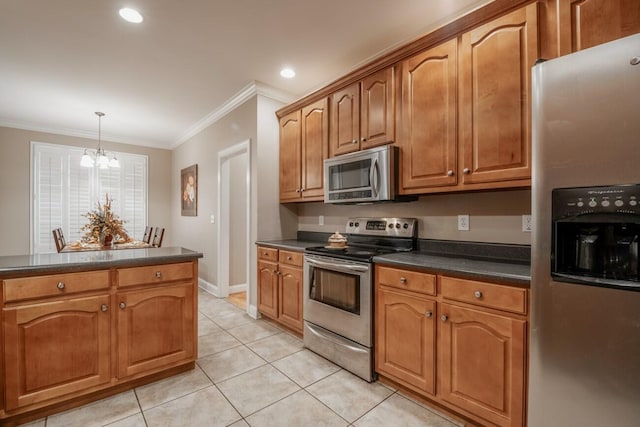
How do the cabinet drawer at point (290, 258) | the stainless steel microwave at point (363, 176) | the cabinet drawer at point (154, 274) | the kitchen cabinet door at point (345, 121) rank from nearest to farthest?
the cabinet drawer at point (154, 274), the stainless steel microwave at point (363, 176), the kitchen cabinet door at point (345, 121), the cabinet drawer at point (290, 258)

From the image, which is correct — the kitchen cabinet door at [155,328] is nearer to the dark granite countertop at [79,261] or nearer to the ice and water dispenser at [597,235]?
the dark granite countertop at [79,261]

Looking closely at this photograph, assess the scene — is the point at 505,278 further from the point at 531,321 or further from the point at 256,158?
the point at 256,158

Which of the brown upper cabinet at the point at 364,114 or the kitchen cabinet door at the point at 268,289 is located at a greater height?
the brown upper cabinet at the point at 364,114

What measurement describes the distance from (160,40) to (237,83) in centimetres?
95

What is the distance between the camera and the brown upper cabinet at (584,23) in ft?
4.48

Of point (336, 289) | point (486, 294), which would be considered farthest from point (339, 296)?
point (486, 294)

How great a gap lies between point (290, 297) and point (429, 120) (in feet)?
6.75

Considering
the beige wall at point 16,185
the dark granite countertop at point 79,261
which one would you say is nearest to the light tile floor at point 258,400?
the dark granite countertop at point 79,261

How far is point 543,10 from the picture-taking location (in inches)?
63.3

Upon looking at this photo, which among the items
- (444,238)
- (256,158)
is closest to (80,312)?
(256,158)

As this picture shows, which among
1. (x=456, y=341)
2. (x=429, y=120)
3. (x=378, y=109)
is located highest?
(x=378, y=109)

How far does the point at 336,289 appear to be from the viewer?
2.38 m

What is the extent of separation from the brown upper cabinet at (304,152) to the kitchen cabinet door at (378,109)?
504mm

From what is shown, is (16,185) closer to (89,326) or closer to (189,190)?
(189,190)
